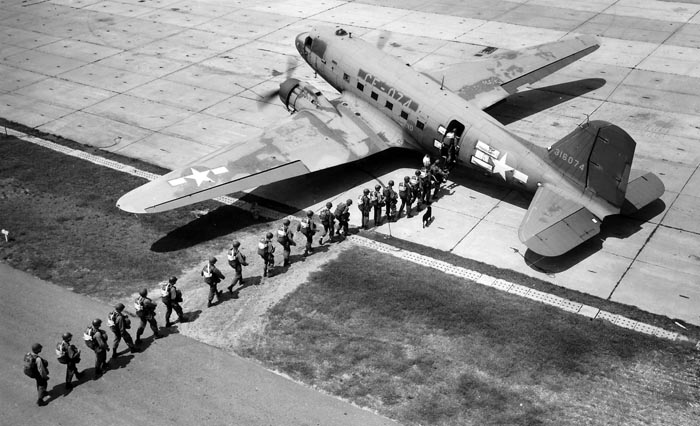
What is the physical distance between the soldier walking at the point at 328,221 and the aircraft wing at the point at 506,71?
37.4 ft

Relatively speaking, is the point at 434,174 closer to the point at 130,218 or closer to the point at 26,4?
the point at 130,218

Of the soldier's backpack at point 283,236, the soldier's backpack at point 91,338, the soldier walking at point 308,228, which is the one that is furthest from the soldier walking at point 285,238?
the soldier's backpack at point 91,338

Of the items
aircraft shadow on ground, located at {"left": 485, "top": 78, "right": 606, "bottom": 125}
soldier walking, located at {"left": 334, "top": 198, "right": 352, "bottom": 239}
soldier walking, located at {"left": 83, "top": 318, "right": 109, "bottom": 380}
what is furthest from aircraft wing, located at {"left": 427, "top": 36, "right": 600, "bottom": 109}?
soldier walking, located at {"left": 83, "top": 318, "right": 109, "bottom": 380}

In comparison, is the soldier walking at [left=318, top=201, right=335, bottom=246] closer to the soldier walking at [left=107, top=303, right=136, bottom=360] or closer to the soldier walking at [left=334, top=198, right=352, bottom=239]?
the soldier walking at [left=334, top=198, right=352, bottom=239]

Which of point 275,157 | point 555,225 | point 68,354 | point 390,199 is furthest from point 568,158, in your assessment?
point 68,354

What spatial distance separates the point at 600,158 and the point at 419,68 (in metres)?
18.6

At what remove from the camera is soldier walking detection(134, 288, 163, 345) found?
67.9ft

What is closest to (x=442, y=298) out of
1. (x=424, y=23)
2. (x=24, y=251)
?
(x=24, y=251)

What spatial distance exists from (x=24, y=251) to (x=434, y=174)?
53.5 feet

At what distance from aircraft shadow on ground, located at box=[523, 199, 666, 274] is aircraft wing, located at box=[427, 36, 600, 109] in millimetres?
9278

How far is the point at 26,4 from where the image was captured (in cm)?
5512

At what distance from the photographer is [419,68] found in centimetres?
4128

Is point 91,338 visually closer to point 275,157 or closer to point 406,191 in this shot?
point 275,157

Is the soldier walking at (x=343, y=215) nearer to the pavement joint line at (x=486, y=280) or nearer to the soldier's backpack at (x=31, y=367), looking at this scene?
the pavement joint line at (x=486, y=280)
